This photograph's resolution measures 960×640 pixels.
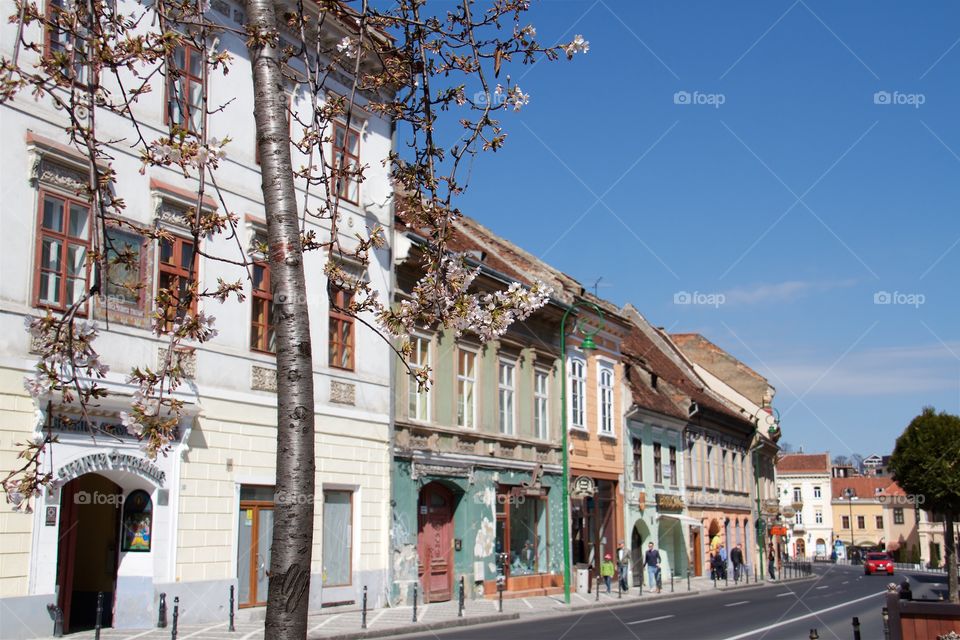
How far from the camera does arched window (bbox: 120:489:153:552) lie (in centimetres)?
1742

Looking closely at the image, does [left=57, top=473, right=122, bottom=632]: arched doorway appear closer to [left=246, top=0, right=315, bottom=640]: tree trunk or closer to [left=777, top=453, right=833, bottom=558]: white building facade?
[left=246, top=0, right=315, bottom=640]: tree trunk

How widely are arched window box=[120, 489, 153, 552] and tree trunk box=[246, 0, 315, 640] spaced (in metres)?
13.8

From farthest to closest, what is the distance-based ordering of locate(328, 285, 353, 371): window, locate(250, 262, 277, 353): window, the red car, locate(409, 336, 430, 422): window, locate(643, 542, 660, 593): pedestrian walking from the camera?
1. the red car
2. locate(643, 542, 660, 593): pedestrian walking
3. locate(409, 336, 430, 422): window
4. locate(328, 285, 353, 371): window
5. locate(250, 262, 277, 353): window

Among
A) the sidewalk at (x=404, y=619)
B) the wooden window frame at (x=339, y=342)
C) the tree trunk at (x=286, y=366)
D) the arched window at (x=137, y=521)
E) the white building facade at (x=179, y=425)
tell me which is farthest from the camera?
the wooden window frame at (x=339, y=342)

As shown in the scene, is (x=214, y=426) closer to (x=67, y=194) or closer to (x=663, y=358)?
(x=67, y=194)

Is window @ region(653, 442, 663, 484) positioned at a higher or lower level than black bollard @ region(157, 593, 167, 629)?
higher

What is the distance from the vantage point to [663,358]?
5266 cm

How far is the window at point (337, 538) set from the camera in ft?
72.3

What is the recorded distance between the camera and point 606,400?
121 ft

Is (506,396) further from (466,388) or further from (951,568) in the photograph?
(951,568)

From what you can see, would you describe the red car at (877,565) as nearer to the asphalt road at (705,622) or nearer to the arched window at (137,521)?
the asphalt road at (705,622)

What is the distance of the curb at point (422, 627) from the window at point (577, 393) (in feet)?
37.9

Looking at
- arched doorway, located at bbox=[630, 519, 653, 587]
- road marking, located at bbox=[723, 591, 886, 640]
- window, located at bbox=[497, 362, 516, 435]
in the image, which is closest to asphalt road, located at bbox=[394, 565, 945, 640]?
road marking, located at bbox=[723, 591, 886, 640]

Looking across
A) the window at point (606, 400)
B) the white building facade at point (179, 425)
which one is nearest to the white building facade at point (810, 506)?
the window at point (606, 400)
